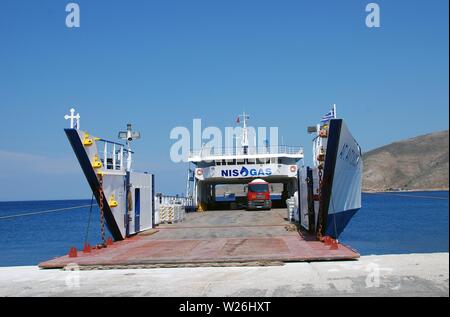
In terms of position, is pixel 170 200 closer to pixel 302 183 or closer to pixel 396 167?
pixel 302 183

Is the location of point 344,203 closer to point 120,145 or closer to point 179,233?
point 179,233

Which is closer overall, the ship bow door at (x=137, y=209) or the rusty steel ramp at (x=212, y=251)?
the rusty steel ramp at (x=212, y=251)

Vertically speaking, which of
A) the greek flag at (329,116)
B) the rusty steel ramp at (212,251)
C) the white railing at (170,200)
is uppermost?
the greek flag at (329,116)

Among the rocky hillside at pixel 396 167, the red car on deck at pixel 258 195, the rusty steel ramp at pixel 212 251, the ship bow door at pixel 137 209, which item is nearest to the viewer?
the rusty steel ramp at pixel 212 251

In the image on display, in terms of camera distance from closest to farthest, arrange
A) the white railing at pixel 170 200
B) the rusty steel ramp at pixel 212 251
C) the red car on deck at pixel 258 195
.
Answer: the rusty steel ramp at pixel 212 251, the white railing at pixel 170 200, the red car on deck at pixel 258 195

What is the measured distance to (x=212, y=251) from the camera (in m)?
13.0

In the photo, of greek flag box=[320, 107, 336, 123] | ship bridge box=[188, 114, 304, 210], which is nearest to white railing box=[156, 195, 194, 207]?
ship bridge box=[188, 114, 304, 210]

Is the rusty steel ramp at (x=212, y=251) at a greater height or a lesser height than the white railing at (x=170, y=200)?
lesser

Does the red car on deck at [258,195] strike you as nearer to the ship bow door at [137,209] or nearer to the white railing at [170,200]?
the white railing at [170,200]

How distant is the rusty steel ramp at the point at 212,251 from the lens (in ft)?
37.0

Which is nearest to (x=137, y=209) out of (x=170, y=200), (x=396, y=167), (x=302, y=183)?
(x=302, y=183)

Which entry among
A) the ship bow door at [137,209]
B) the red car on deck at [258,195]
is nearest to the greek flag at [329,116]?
the ship bow door at [137,209]
